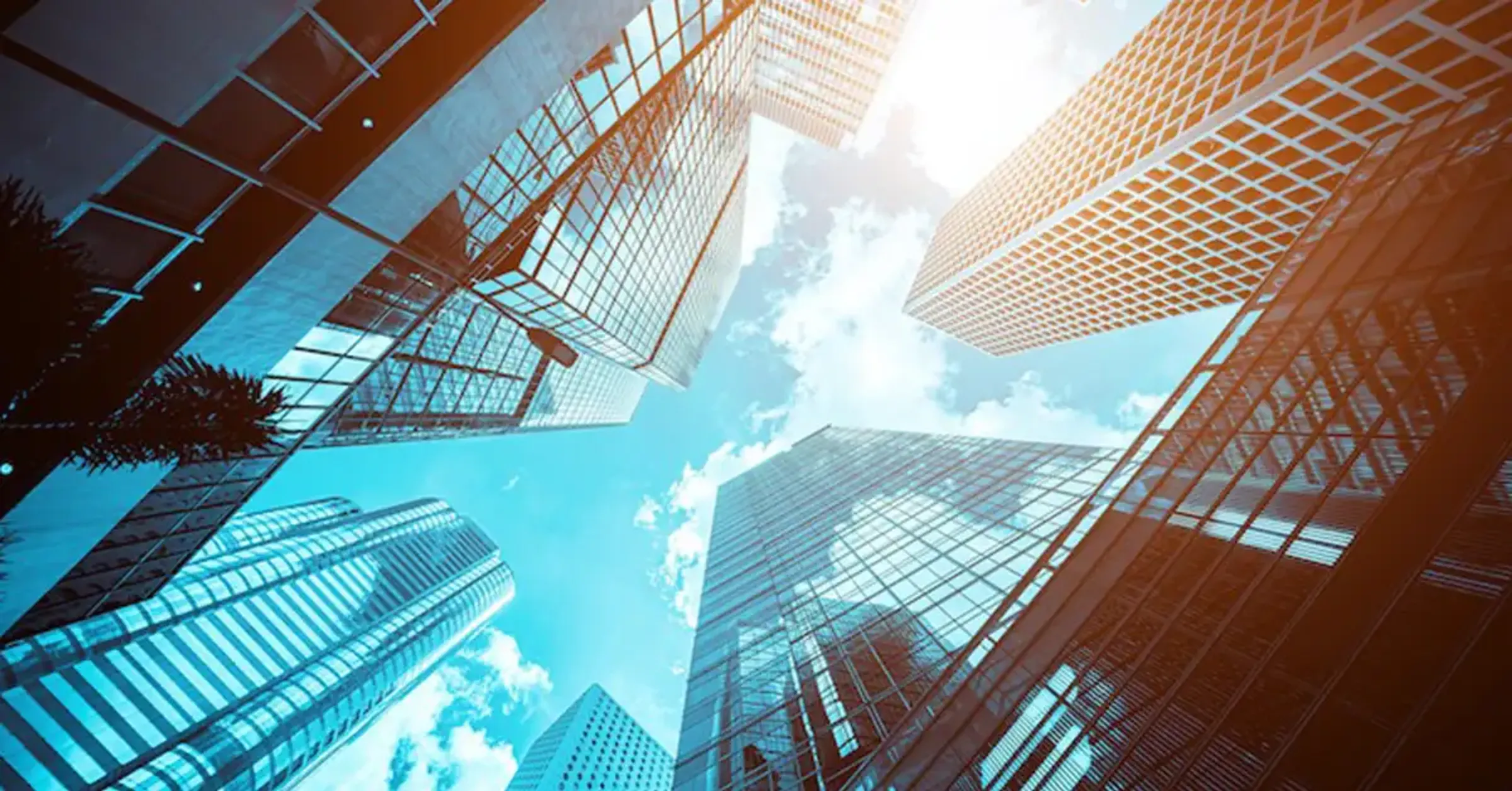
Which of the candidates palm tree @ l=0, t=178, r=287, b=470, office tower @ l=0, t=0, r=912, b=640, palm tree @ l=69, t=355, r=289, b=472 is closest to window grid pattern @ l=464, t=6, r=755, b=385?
office tower @ l=0, t=0, r=912, b=640

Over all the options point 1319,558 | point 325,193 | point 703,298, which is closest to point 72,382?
point 325,193

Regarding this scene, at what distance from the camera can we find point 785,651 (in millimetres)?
19344

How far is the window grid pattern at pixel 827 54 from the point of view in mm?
61281

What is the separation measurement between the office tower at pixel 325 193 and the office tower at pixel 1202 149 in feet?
96.6

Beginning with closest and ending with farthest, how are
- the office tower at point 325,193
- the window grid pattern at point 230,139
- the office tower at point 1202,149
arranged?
the office tower at point 325,193 → the window grid pattern at point 230,139 → the office tower at point 1202,149

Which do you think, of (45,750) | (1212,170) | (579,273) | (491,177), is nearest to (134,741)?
(45,750)

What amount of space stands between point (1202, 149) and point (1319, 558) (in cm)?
3753

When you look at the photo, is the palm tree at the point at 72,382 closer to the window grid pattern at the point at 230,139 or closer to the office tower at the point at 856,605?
the window grid pattern at the point at 230,139

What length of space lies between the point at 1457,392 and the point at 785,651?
17.9m

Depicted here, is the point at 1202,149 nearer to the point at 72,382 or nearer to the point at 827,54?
the point at 827,54

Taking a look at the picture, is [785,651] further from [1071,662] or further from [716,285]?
[716,285]

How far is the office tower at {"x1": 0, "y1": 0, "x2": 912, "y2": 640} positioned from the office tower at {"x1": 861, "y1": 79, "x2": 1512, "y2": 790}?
13228 mm

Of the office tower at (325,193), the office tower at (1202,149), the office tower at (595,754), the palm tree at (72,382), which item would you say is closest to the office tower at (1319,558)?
the palm tree at (72,382)

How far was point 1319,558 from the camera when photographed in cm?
778
